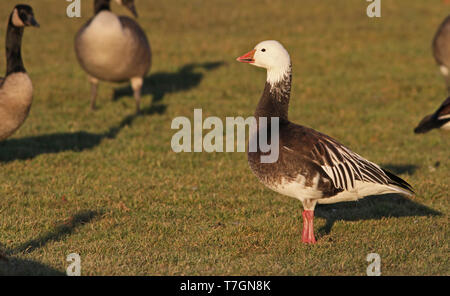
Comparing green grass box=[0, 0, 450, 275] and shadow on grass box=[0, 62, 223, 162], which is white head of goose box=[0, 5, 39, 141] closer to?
green grass box=[0, 0, 450, 275]

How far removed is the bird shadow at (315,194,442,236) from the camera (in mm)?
9008

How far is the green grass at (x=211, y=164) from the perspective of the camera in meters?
7.43

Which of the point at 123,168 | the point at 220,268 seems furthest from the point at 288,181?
the point at 123,168

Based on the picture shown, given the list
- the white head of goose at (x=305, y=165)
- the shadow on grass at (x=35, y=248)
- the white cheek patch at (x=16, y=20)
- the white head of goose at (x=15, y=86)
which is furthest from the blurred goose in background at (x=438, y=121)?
the white cheek patch at (x=16, y=20)

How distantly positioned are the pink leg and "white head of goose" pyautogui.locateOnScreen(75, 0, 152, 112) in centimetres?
839

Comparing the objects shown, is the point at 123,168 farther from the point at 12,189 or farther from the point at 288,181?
the point at 288,181

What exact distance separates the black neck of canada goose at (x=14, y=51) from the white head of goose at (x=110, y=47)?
3.43m

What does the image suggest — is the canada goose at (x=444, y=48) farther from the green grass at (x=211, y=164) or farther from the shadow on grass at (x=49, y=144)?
the shadow on grass at (x=49, y=144)

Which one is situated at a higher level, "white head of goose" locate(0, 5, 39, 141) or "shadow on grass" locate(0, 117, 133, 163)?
"white head of goose" locate(0, 5, 39, 141)

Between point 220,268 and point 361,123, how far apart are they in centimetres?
893

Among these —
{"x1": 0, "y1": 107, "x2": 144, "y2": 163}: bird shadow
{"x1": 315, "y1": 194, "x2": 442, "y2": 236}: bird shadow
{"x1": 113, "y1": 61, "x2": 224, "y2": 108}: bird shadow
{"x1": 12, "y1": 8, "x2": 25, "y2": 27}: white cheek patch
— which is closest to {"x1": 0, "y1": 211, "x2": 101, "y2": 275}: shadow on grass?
{"x1": 315, "y1": 194, "x2": 442, "y2": 236}: bird shadow

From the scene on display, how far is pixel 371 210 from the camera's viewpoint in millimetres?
9305

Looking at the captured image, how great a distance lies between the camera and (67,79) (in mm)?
18578

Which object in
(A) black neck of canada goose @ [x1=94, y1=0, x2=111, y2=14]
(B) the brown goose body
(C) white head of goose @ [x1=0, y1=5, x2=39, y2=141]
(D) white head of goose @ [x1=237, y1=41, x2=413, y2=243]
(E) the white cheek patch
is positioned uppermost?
(A) black neck of canada goose @ [x1=94, y1=0, x2=111, y2=14]
